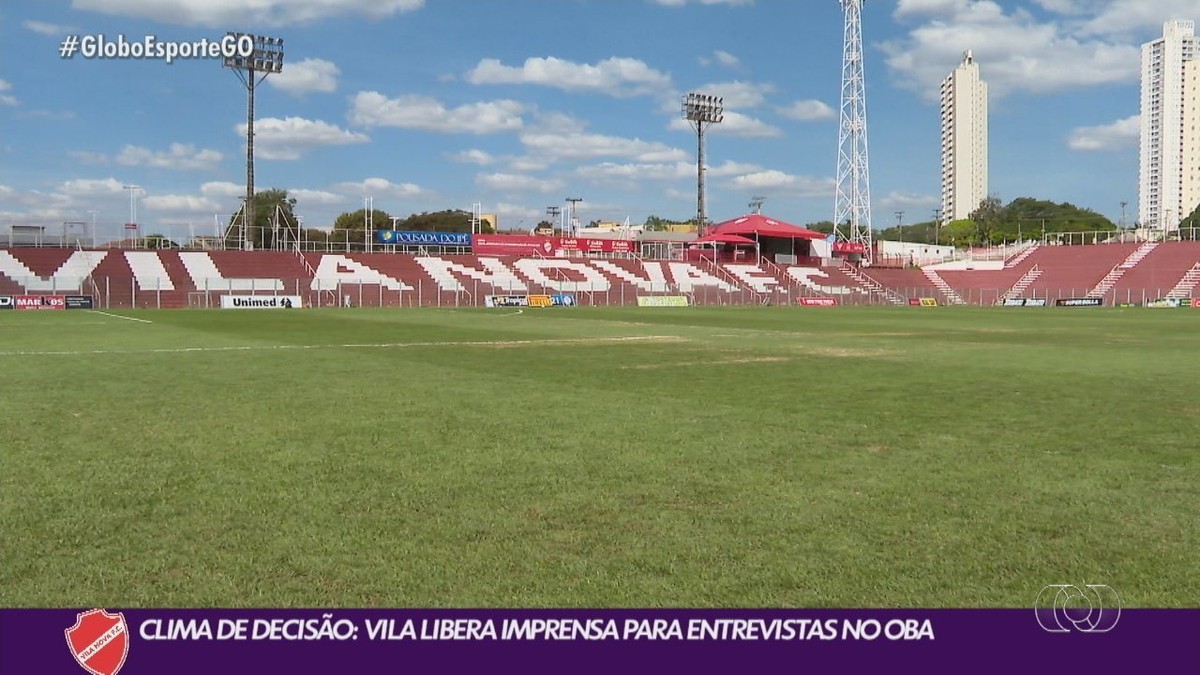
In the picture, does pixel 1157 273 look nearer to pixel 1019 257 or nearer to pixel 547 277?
pixel 1019 257

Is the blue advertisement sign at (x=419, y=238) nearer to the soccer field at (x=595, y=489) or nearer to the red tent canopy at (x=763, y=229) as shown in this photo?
the red tent canopy at (x=763, y=229)

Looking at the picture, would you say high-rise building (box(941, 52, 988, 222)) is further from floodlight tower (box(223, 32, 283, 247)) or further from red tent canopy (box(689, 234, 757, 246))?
floodlight tower (box(223, 32, 283, 247))

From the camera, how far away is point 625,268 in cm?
7419

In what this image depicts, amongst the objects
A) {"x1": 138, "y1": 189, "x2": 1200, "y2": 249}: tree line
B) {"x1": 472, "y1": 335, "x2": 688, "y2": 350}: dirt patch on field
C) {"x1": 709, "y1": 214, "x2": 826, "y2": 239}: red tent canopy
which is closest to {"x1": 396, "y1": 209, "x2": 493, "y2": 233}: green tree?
{"x1": 138, "y1": 189, "x2": 1200, "y2": 249}: tree line

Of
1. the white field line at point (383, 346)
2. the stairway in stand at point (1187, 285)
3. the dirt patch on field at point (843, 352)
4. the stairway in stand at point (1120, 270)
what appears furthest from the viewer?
the stairway in stand at point (1120, 270)

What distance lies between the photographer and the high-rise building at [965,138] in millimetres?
190500

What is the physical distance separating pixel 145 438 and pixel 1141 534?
8244 millimetres

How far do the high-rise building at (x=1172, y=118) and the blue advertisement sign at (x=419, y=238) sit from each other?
132338mm

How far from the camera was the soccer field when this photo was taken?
4523 millimetres

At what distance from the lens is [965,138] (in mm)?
192000
